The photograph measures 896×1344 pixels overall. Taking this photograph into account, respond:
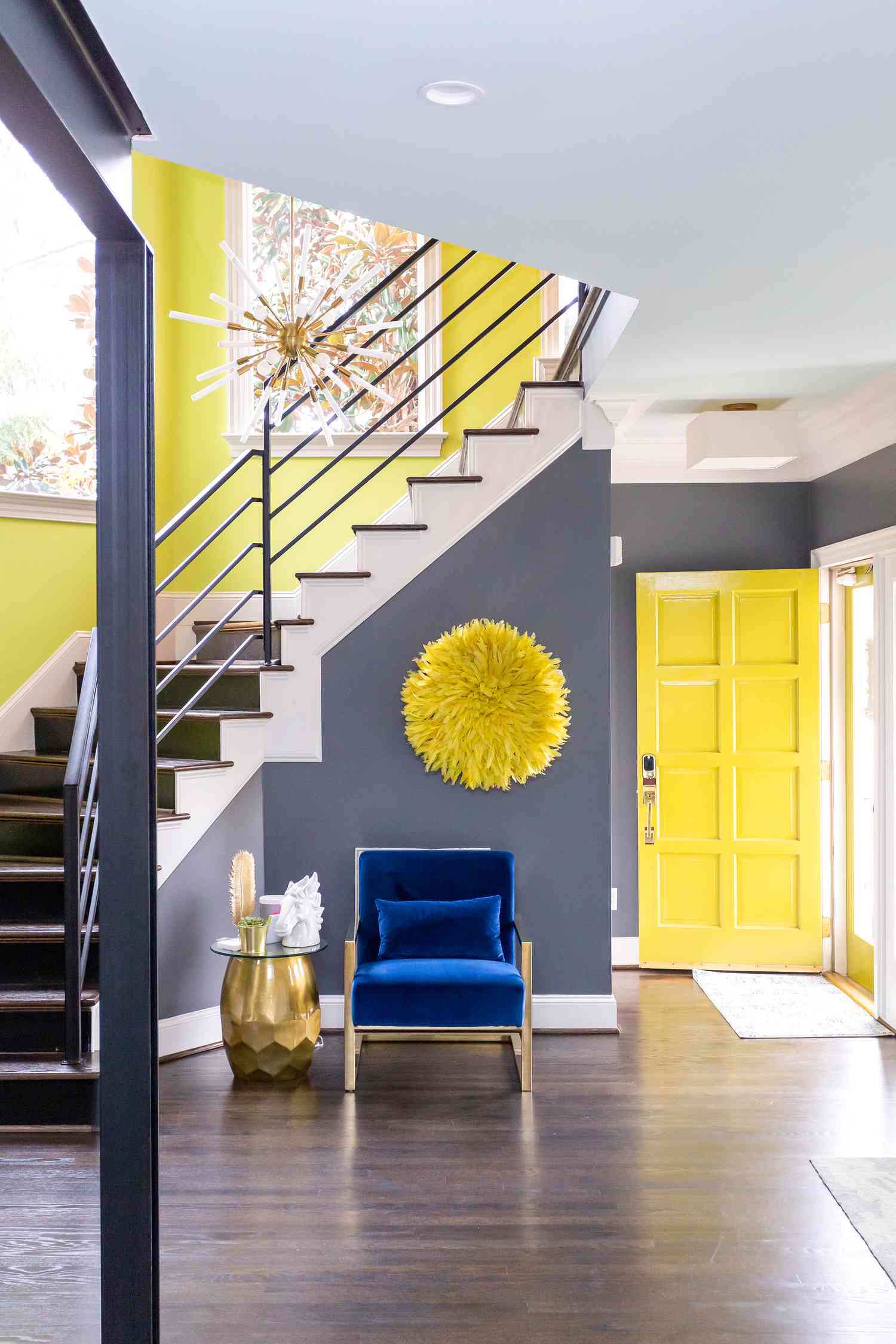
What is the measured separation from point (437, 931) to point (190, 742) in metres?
1.38

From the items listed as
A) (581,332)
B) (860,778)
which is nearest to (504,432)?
(581,332)

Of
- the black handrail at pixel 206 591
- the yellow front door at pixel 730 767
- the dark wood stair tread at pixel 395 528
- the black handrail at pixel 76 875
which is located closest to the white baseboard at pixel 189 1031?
the black handrail at pixel 76 875

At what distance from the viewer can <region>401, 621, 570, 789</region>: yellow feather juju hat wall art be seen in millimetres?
4383

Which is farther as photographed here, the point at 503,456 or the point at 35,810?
the point at 503,456

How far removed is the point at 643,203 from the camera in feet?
8.21

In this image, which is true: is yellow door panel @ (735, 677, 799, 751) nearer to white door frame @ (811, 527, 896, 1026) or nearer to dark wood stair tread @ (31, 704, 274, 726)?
white door frame @ (811, 527, 896, 1026)

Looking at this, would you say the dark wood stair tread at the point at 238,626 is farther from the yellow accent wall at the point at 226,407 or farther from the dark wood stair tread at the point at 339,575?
the yellow accent wall at the point at 226,407

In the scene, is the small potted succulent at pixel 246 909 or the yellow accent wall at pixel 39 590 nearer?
the small potted succulent at pixel 246 909

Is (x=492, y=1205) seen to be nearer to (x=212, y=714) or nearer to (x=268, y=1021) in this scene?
(x=268, y=1021)

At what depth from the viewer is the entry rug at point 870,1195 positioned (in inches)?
110

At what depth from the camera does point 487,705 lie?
4379mm

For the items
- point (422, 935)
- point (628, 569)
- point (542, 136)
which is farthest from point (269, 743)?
point (542, 136)

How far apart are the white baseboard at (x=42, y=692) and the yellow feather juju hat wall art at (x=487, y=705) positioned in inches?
68.6

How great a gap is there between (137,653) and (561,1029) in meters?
3.17
